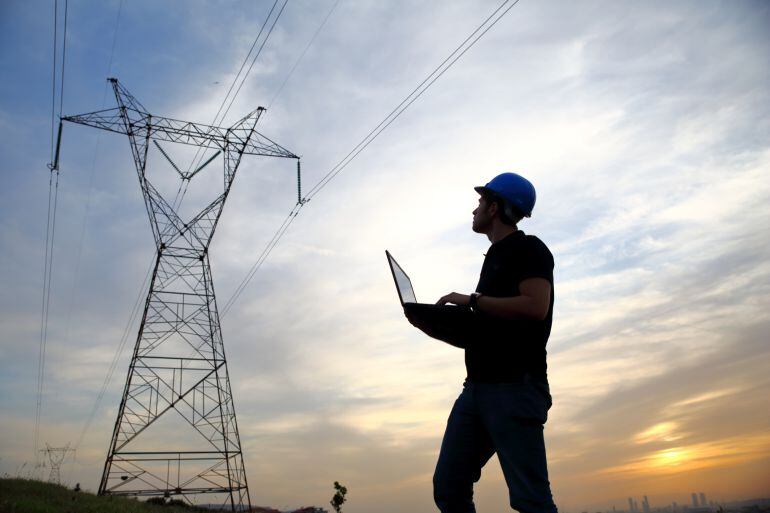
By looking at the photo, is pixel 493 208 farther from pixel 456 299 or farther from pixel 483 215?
pixel 456 299

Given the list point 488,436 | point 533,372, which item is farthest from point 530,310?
point 488,436

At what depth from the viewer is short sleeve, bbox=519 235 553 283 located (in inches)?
123

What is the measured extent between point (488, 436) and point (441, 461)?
1.08 feet

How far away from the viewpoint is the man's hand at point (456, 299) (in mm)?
3156

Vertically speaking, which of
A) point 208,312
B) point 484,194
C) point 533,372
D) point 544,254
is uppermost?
point 208,312

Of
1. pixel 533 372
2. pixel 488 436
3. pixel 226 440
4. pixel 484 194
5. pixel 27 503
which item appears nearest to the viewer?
pixel 533 372

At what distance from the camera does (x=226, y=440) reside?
65.7ft

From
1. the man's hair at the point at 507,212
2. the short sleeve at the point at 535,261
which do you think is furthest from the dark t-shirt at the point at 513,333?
the man's hair at the point at 507,212

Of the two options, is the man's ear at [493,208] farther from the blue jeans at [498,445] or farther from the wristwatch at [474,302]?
the blue jeans at [498,445]

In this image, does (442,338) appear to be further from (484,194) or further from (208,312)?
(208,312)

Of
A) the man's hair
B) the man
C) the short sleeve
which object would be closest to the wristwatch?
the man

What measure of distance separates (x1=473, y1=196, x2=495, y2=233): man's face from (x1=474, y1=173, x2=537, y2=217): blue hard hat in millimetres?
80

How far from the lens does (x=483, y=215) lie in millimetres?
3627

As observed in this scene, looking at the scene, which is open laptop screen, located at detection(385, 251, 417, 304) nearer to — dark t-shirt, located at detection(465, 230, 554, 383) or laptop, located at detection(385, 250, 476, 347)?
laptop, located at detection(385, 250, 476, 347)
